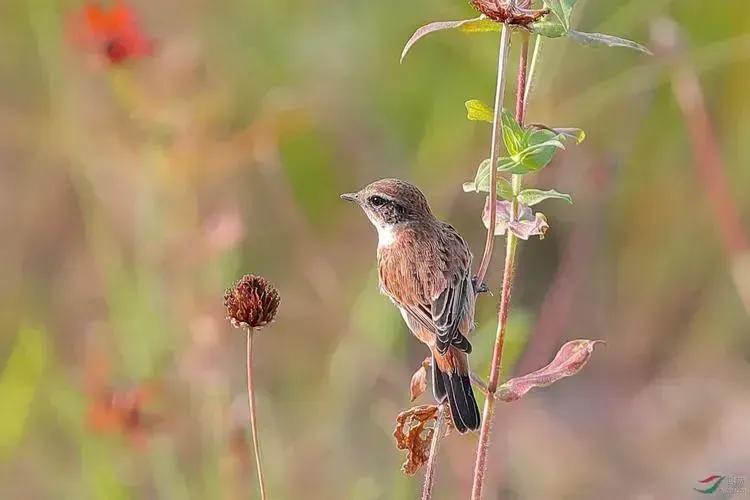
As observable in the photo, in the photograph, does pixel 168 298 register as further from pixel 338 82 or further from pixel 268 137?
pixel 338 82

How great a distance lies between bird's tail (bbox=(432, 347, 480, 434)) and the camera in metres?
1.32

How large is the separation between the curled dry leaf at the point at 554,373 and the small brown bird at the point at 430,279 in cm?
8

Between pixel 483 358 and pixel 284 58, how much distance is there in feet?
6.77

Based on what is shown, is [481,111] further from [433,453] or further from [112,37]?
[112,37]

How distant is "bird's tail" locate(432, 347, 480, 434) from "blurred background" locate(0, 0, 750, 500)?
102 cm

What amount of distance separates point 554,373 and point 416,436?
0.20m

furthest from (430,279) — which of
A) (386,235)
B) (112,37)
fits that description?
(112,37)

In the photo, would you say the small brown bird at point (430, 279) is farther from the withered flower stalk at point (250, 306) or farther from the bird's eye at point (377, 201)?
the withered flower stalk at point (250, 306)

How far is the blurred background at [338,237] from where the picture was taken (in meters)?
2.79

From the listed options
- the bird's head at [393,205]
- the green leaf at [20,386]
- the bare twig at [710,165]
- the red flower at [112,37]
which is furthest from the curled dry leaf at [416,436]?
the bare twig at [710,165]

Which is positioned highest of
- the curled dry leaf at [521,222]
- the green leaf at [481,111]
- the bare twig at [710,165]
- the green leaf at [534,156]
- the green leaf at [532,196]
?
the bare twig at [710,165]

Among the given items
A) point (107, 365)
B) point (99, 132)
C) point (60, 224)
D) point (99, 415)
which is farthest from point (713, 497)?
point (60, 224)

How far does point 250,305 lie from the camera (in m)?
1.32

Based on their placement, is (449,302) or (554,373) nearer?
(554,373)
